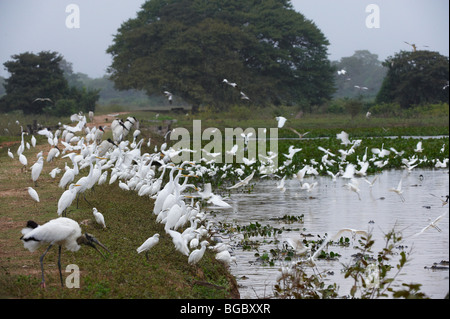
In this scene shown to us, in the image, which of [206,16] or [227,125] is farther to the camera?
[206,16]

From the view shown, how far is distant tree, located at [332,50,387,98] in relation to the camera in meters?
92.3

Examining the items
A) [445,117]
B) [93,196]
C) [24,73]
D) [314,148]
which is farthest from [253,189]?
[24,73]

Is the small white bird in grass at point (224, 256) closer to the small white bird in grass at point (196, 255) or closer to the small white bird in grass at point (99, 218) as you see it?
the small white bird in grass at point (196, 255)

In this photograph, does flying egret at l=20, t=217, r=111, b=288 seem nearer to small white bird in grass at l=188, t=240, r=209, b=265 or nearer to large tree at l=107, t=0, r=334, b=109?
small white bird in grass at l=188, t=240, r=209, b=265

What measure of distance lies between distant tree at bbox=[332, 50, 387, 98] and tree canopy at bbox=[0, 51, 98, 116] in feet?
173

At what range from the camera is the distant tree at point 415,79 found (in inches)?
1672

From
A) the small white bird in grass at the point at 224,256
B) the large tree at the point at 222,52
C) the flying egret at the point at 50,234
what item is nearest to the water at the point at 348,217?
the small white bird in grass at the point at 224,256

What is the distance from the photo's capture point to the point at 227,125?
37688 mm

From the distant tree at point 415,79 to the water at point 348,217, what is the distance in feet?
81.4

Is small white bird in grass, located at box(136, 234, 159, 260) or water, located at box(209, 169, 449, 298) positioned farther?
water, located at box(209, 169, 449, 298)

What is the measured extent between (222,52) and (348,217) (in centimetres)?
→ 3563

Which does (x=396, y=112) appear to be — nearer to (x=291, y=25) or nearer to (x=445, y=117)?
(x=445, y=117)

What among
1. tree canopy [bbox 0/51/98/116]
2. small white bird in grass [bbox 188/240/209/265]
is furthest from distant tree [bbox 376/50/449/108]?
small white bird in grass [bbox 188/240/209/265]

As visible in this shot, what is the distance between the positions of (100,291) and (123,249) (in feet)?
6.32
